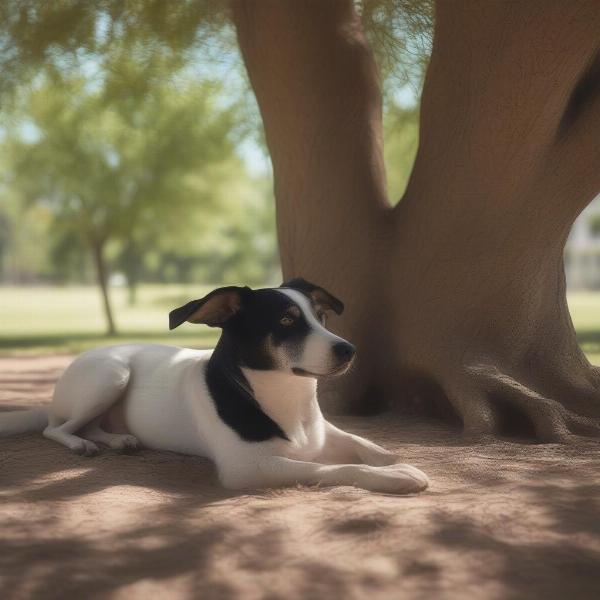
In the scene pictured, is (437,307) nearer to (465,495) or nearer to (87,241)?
(465,495)

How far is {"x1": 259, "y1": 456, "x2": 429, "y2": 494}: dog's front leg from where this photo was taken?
505 centimetres

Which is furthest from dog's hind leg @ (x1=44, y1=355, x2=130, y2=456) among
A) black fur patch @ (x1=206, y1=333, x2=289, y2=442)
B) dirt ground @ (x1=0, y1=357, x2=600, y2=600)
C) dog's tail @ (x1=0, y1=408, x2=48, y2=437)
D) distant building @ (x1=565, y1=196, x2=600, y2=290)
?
distant building @ (x1=565, y1=196, x2=600, y2=290)

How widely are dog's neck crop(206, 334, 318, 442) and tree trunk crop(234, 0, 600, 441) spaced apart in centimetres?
210

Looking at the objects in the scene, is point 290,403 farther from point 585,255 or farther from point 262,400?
point 585,255

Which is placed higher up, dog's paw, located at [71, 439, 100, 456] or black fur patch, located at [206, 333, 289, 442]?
black fur patch, located at [206, 333, 289, 442]

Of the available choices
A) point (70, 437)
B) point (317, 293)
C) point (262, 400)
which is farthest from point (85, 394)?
point (317, 293)

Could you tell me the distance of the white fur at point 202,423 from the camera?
522cm

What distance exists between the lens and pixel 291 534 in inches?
169

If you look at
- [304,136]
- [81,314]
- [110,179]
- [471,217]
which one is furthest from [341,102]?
[81,314]

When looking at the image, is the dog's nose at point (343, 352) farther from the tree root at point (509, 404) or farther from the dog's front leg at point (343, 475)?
the tree root at point (509, 404)

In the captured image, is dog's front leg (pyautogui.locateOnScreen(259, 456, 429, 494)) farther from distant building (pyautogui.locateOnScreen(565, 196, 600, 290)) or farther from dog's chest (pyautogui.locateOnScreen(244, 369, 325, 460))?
distant building (pyautogui.locateOnScreen(565, 196, 600, 290))

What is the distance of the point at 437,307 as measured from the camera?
7703 mm

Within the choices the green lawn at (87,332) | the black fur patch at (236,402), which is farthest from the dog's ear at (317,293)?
the green lawn at (87,332)

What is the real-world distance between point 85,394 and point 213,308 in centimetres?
149
